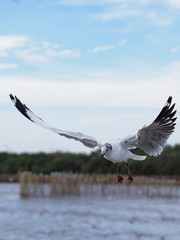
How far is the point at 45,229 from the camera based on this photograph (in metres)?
41.9

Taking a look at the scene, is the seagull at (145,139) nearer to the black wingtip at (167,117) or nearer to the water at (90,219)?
the black wingtip at (167,117)

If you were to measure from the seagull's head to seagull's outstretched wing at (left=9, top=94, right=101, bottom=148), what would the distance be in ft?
1.19

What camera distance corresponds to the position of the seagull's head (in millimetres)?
4605

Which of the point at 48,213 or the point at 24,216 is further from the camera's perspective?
the point at 48,213

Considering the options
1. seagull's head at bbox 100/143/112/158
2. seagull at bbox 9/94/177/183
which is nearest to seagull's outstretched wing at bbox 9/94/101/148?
seagull at bbox 9/94/177/183

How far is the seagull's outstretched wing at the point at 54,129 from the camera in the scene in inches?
211

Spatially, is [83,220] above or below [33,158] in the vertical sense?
below

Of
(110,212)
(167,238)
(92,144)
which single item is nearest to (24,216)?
(110,212)

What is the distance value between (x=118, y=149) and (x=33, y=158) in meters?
95.0

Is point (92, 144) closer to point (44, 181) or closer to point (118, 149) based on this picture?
point (118, 149)

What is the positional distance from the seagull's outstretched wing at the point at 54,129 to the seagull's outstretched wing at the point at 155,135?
0.24 meters

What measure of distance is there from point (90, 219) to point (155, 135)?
4333 cm

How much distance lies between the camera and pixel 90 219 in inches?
1896

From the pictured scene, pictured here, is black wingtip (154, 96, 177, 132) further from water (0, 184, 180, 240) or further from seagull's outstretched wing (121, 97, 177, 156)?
water (0, 184, 180, 240)
